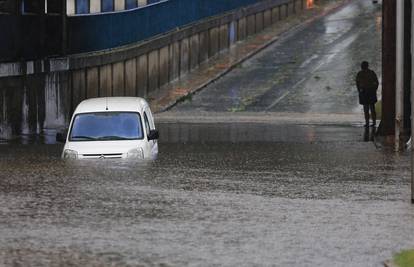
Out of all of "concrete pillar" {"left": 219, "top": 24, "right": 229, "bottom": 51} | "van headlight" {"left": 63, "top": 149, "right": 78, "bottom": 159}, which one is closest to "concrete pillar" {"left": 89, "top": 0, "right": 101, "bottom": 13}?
"concrete pillar" {"left": 219, "top": 24, "right": 229, "bottom": 51}

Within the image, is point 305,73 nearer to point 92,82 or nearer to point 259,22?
point 92,82

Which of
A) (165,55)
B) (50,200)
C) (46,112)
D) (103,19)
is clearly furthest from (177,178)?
(165,55)

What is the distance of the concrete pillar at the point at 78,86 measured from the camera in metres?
38.3

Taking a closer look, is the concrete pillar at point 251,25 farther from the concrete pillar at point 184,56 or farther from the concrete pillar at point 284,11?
the concrete pillar at point 184,56

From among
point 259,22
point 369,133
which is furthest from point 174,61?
point 369,133

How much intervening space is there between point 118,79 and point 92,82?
7.24 ft

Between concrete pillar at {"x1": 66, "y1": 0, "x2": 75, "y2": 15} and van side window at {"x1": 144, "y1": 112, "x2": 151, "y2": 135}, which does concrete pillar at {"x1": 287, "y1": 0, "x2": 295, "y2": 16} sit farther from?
van side window at {"x1": 144, "y1": 112, "x2": 151, "y2": 135}

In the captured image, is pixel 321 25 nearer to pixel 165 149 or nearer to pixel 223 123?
pixel 223 123

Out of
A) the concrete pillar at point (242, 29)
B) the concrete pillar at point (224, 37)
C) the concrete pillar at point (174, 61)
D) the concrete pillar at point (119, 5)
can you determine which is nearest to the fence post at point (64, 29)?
the concrete pillar at point (119, 5)

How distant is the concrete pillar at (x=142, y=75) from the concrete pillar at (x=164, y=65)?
176cm

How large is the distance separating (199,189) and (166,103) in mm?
25675

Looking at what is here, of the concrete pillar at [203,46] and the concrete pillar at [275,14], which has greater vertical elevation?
the concrete pillar at [275,14]

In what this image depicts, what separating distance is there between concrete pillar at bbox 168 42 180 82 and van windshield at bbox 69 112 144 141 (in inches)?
967

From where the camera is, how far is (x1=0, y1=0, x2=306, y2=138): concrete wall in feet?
113
